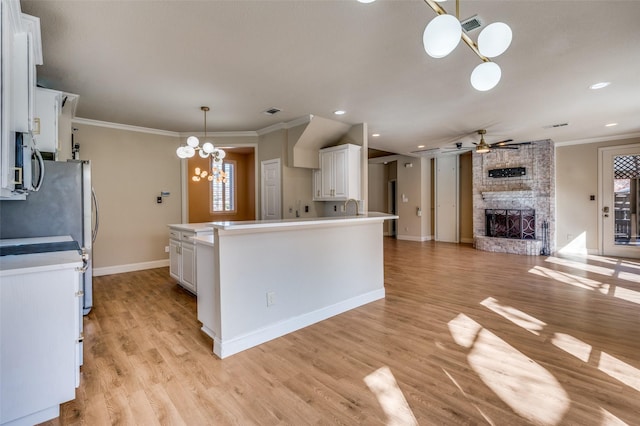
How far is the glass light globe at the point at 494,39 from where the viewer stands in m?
1.40

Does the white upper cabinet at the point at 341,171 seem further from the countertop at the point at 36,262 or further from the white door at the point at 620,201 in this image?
the white door at the point at 620,201

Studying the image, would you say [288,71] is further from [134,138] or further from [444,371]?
[134,138]

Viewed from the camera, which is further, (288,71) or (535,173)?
(535,173)

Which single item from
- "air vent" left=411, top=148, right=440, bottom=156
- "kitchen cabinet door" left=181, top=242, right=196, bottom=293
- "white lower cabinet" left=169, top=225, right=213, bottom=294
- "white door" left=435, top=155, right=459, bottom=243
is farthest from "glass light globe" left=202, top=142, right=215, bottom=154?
"white door" left=435, top=155, right=459, bottom=243

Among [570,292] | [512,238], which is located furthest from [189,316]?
[512,238]

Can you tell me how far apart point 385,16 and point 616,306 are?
13.3 feet

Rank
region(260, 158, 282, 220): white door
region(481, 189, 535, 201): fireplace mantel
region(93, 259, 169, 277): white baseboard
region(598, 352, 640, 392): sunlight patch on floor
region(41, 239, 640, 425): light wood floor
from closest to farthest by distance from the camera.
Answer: region(41, 239, 640, 425): light wood floor
region(598, 352, 640, 392): sunlight patch on floor
region(93, 259, 169, 277): white baseboard
region(260, 158, 282, 220): white door
region(481, 189, 535, 201): fireplace mantel

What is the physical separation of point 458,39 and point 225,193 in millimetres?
7909

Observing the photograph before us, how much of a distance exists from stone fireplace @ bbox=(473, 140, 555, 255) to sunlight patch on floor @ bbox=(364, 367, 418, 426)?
6.52 metres

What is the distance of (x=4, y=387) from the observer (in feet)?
5.02

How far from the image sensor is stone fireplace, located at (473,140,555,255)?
279 inches

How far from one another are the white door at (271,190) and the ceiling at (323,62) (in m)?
0.90

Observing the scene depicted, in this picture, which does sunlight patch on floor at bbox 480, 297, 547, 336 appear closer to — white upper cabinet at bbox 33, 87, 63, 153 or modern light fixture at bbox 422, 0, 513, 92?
modern light fixture at bbox 422, 0, 513, 92

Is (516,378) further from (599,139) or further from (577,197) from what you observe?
(599,139)
